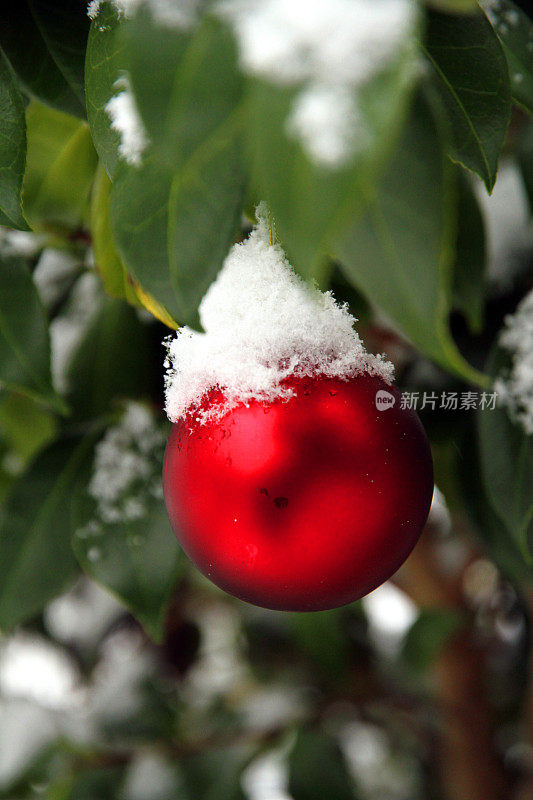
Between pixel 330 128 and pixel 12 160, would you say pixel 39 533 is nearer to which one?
pixel 12 160

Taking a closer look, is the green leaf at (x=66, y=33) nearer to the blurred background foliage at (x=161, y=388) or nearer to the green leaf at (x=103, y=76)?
the blurred background foliage at (x=161, y=388)

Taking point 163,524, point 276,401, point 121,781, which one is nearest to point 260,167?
point 276,401

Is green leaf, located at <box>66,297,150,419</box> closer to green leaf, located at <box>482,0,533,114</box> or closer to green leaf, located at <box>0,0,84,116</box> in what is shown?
green leaf, located at <box>0,0,84,116</box>

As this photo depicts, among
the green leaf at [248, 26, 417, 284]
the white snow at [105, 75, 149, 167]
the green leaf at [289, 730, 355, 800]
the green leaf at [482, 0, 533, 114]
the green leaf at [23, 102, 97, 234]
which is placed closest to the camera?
the green leaf at [248, 26, 417, 284]

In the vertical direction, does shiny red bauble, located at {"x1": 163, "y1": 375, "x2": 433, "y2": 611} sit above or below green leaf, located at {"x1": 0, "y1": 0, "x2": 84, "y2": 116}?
below

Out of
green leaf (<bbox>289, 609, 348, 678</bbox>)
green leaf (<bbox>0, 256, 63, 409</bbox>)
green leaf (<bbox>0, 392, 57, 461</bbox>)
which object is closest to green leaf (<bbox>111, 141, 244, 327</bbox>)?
green leaf (<bbox>0, 256, 63, 409</bbox>)

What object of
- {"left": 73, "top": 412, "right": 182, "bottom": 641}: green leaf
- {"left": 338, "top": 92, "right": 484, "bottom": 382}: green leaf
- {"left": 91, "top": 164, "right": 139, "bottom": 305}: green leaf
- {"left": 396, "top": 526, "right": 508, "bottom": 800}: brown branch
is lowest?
{"left": 396, "top": 526, "right": 508, "bottom": 800}: brown branch

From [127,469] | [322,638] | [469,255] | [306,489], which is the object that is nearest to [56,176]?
[127,469]
